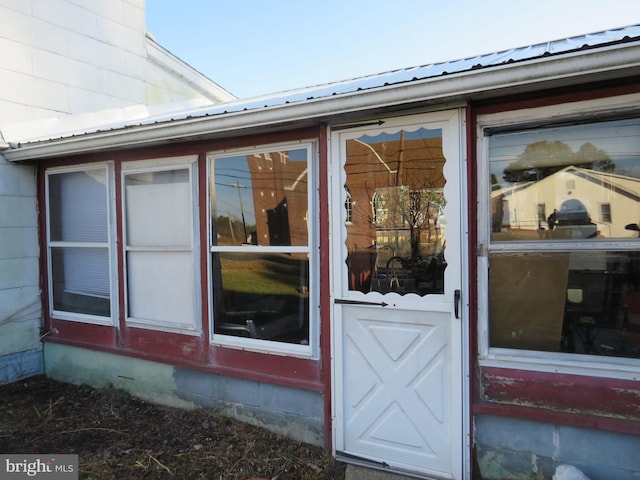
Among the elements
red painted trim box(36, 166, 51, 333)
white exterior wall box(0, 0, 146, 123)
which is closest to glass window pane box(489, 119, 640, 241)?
red painted trim box(36, 166, 51, 333)

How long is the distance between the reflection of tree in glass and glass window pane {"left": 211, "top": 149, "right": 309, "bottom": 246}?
1454 millimetres

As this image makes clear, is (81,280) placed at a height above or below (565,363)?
above

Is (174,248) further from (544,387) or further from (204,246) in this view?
(544,387)

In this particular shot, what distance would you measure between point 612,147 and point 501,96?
26.6 inches

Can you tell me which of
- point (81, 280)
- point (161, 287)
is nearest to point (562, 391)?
point (161, 287)

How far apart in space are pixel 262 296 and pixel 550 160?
2.30 m

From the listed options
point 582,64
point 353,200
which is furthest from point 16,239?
point 582,64

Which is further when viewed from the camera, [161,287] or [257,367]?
[161,287]

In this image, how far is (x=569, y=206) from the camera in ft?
7.85

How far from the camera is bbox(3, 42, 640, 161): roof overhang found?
6.43 ft

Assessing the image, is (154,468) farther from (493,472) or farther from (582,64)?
(582,64)

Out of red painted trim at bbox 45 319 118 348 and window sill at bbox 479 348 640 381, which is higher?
window sill at bbox 479 348 640 381

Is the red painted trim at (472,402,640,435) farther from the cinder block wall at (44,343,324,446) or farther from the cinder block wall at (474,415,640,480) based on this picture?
the cinder block wall at (44,343,324,446)

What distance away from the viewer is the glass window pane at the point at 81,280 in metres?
4.16
